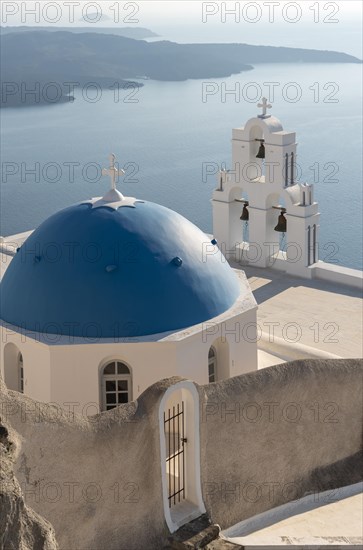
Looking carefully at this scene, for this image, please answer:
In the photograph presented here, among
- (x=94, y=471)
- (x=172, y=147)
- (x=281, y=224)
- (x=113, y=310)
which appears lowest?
(x=94, y=471)

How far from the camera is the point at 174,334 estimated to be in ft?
51.6

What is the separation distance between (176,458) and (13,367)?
3588 millimetres

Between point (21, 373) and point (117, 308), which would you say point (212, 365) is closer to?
point (117, 308)

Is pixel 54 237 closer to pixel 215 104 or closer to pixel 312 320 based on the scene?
pixel 312 320

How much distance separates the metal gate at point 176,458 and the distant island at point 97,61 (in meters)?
88.8

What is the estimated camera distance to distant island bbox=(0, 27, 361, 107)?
10794 centimetres

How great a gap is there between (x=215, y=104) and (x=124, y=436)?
9415cm

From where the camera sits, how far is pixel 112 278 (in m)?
15.9

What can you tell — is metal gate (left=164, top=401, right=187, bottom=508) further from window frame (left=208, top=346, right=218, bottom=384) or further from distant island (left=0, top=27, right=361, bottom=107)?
distant island (left=0, top=27, right=361, bottom=107)

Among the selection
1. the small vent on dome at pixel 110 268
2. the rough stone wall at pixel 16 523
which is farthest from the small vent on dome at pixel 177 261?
the rough stone wall at pixel 16 523

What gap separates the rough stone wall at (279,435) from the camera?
14.5 metres

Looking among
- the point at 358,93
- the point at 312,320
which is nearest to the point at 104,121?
the point at 358,93

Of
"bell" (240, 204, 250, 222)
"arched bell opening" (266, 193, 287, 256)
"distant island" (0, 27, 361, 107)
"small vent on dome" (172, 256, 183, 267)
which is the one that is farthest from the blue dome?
"distant island" (0, 27, 361, 107)

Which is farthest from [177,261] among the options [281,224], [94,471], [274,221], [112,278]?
[274,221]
